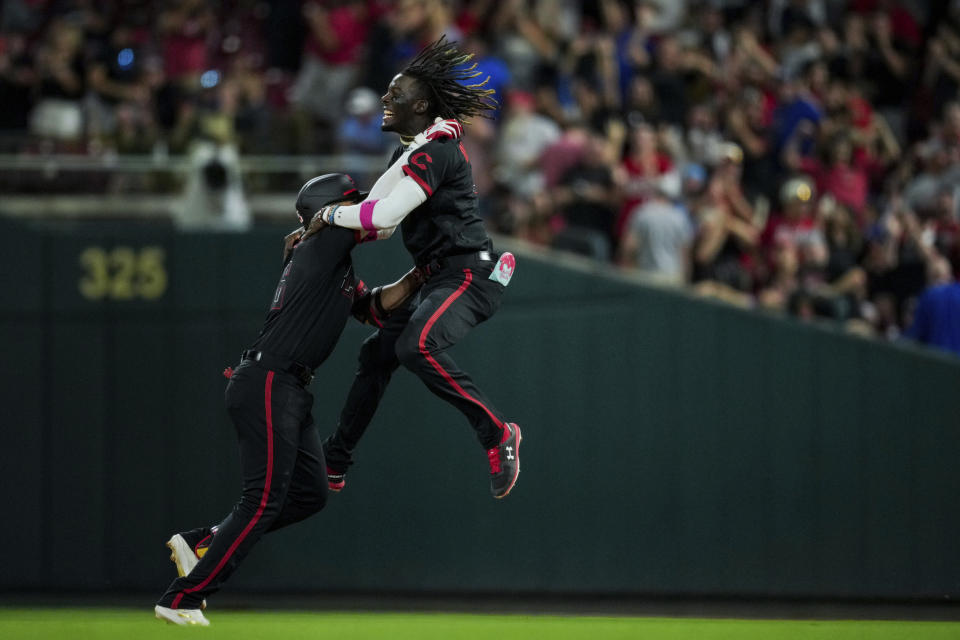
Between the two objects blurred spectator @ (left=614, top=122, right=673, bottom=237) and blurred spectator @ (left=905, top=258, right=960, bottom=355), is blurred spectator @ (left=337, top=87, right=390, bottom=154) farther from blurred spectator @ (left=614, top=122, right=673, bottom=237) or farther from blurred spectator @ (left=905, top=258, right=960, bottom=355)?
blurred spectator @ (left=905, top=258, right=960, bottom=355)

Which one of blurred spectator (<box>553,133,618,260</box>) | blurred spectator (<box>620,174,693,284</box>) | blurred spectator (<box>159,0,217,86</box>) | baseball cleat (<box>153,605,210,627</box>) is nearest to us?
baseball cleat (<box>153,605,210,627</box>)

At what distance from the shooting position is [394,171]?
591cm

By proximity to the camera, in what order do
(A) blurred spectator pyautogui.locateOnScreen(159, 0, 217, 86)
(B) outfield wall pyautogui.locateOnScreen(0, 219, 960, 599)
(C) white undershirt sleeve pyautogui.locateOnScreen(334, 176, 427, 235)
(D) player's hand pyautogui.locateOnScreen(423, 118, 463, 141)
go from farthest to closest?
(A) blurred spectator pyautogui.locateOnScreen(159, 0, 217, 86), (B) outfield wall pyautogui.locateOnScreen(0, 219, 960, 599), (D) player's hand pyautogui.locateOnScreen(423, 118, 463, 141), (C) white undershirt sleeve pyautogui.locateOnScreen(334, 176, 427, 235)

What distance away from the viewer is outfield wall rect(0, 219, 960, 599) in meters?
9.59

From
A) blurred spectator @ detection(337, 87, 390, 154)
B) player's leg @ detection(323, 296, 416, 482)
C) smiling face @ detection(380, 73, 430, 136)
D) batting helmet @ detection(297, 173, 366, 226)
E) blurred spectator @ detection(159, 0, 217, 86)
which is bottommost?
player's leg @ detection(323, 296, 416, 482)

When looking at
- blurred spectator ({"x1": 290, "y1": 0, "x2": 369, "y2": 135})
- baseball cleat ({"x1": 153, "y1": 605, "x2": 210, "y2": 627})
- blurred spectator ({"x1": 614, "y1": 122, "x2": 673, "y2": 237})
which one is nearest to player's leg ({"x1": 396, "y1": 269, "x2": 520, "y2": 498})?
baseball cleat ({"x1": 153, "y1": 605, "x2": 210, "y2": 627})

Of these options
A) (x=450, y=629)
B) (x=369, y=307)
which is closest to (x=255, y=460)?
(x=369, y=307)

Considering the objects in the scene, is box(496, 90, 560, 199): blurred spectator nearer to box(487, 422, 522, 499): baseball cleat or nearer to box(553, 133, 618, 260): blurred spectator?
box(553, 133, 618, 260): blurred spectator

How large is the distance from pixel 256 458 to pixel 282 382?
1.17 ft

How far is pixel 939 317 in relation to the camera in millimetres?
9828

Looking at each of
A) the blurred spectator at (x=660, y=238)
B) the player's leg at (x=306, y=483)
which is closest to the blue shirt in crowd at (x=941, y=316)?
the blurred spectator at (x=660, y=238)

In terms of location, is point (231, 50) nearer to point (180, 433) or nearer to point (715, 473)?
point (180, 433)

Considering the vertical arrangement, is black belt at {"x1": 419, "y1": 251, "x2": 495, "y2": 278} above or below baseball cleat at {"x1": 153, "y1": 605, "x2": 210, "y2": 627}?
above

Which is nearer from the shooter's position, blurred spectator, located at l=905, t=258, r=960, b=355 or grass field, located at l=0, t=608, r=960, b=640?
grass field, located at l=0, t=608, r=960, b=640
